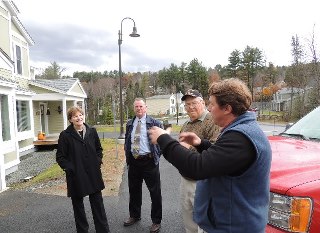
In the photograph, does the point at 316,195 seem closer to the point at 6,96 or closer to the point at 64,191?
the point at 64,191

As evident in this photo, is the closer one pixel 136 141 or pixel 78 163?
pixel 78 163

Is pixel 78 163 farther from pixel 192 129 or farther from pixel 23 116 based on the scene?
pixel 23 116

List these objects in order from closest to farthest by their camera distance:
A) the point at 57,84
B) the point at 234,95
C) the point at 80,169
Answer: the point at 234,95 → the point at 80,169 → the point at 57,84

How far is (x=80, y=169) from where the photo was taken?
173 inches

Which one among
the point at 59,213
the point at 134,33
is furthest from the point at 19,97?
the point at 59,213

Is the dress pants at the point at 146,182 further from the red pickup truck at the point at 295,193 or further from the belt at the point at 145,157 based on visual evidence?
the red pickup truck at the point at 295,193

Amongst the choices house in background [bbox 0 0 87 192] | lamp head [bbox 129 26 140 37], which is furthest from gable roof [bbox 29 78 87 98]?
lamp head [bbox 129 26 140 37]

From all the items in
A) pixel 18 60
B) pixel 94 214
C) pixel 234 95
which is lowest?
pixel 94 214

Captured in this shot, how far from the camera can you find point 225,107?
1909 mm

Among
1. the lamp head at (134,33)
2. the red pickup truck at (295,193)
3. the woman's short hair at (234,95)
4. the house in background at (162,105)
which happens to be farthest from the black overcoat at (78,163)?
the house in background at (162,105)

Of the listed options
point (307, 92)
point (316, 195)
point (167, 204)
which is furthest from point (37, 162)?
point (307, 92)

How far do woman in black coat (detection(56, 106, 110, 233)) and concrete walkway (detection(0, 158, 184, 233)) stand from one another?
515 millimetres

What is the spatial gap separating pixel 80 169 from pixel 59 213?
1.81 m

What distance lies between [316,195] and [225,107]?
0.99 m
